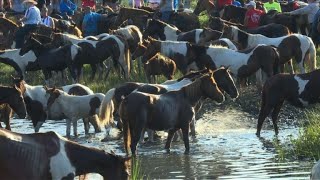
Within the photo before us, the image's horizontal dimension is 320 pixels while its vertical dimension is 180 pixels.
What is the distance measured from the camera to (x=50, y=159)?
1132cm

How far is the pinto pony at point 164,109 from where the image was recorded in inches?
693

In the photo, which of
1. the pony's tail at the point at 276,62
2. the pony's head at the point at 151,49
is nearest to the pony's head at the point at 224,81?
the pony's tail at the point at 276,62

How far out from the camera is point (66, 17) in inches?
1506

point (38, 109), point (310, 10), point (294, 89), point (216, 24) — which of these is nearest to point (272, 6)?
point (310, 10)

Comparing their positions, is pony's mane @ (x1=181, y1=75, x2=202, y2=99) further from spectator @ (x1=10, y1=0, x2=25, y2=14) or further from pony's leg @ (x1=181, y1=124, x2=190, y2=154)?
spectator @ (x1=10, y1=0, x2=25, y2=14)

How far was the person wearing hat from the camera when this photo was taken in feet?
99.7

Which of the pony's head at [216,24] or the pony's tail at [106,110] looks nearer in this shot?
the pony's tail at [106,110]

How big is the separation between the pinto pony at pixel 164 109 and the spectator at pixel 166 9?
50.0 ft

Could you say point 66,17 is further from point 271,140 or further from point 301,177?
point 301,177

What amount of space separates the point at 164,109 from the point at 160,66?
7449 millimetres

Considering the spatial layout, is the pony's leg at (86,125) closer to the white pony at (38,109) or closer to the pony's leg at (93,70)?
the white pony at (38,109)

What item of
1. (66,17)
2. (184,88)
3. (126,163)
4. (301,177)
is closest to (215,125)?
(184,88)

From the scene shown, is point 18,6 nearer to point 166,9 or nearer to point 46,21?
point 46,21

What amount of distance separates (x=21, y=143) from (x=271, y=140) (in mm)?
9305
